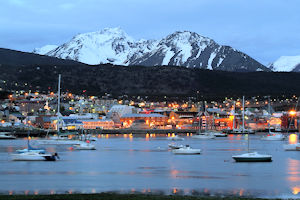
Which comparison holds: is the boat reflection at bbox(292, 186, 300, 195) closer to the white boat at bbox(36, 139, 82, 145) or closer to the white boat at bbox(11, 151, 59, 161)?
the white boat at bbox(11, 151, 59, 161)

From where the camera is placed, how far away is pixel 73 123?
611ft

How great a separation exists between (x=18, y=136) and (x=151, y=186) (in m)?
111

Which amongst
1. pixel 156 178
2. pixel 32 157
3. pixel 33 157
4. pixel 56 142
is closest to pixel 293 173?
pixel 156 178

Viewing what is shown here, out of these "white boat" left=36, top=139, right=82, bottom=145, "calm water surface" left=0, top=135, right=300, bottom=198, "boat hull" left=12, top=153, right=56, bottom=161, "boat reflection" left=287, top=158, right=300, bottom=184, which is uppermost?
Result: "white boat" left=36, top=139, right=82, bottom=145

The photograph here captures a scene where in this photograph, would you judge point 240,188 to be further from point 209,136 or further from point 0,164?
point 209,136

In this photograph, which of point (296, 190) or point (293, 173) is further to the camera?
point (293, 173)

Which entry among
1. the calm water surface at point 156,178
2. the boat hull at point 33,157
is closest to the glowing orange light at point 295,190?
the calm water surface at point 156,178

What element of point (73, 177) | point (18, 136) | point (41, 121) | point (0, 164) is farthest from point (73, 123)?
point (73, 177)

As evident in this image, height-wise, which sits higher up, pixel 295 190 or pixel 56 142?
pixel 56 142

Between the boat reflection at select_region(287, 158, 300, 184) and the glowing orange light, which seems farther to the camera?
the boat reflection at select_region(287, 158, 300, 184)

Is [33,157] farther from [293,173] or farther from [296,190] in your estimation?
[296,190]

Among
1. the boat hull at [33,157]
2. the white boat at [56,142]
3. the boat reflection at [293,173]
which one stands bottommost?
the boat reflection at [293,173]

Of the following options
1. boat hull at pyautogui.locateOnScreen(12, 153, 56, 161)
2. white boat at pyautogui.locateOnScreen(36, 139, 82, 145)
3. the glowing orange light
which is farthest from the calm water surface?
white boat at pyautogui.locateOnScreen(36, 139, 82, 145)

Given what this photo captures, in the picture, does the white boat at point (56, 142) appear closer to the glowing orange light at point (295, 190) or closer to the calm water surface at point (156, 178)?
the calm water surface at point (156, 178)
